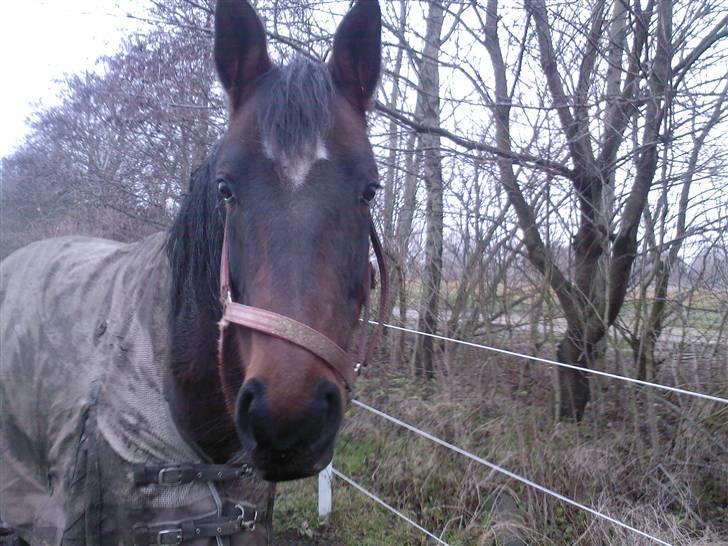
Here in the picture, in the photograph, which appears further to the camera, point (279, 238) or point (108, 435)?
point (108, 435)

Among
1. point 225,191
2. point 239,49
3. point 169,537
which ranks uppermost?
point 239,49

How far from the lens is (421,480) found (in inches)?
176

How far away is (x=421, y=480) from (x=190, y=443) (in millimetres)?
2925

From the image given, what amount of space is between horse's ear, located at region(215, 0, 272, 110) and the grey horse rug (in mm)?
674

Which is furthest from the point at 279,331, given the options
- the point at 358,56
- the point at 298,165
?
the point at 358,56

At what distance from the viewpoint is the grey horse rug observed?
188 centimetres

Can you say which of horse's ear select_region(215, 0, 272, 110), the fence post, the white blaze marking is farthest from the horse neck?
the fence post

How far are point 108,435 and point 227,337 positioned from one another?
2.04ft

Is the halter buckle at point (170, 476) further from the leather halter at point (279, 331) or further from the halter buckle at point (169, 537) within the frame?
the leather halter at point (279, 331)

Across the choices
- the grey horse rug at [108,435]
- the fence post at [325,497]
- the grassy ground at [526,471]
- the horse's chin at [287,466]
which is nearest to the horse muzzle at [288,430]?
the horse's chin at [287,466]

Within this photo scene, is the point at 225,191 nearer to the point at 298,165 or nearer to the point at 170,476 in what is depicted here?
the point at 298,165

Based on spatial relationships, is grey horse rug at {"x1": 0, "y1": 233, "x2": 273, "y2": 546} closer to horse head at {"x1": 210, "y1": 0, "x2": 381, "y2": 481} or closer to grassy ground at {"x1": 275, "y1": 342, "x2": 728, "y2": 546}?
horse head at {"x1": 210, "y1": 0, "x2": 381, "y2": 481}

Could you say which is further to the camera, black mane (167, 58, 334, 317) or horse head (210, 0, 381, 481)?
black mane (167, 58, 334, 317)

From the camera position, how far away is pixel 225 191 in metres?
1.72
